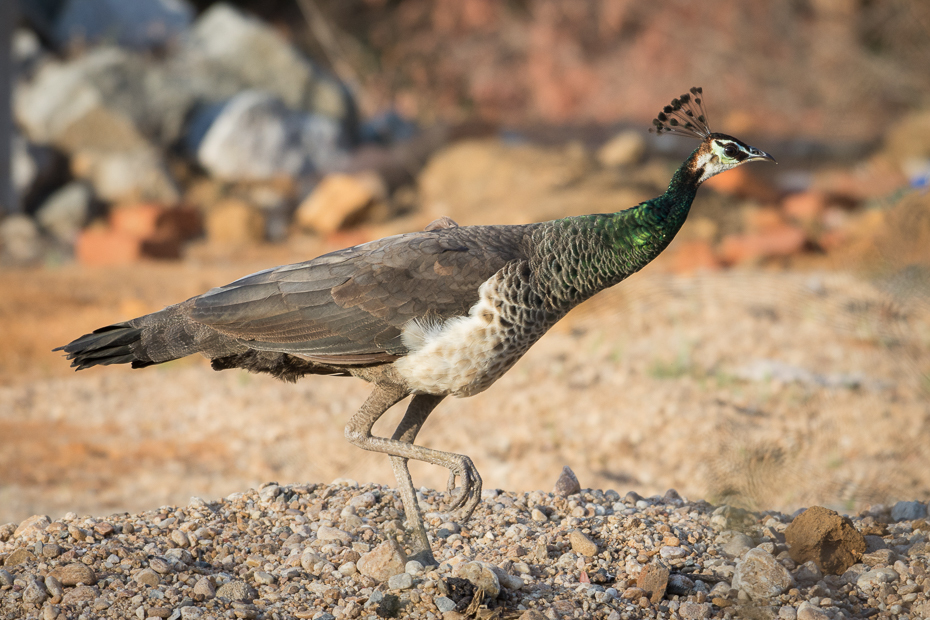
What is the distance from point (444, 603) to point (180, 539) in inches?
43.0

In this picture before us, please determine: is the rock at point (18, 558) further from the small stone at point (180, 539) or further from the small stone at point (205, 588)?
the small stone at point (205, 588)

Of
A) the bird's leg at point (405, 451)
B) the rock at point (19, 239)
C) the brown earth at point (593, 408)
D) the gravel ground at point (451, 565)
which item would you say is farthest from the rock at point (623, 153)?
the bird's leg at point (405, 451)

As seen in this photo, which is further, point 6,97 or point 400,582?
point 6,97

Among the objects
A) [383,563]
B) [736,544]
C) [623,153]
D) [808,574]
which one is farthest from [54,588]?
[623,153]

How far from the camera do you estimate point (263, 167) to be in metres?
13.2

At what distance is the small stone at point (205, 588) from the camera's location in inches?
123

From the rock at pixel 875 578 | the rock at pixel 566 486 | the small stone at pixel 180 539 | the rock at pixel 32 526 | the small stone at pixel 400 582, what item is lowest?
the rock at pixel 875 578

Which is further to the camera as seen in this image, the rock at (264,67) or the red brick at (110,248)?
the rock at (264,67)

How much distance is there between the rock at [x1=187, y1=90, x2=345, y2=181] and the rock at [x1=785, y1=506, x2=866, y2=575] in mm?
10794

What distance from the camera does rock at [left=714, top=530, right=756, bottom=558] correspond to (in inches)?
137

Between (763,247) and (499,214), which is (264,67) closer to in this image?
(499,214)

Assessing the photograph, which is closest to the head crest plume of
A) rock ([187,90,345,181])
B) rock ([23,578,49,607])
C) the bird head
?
the bird head

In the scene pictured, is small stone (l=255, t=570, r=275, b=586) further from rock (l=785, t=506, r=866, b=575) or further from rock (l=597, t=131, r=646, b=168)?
rock (l=597, t=131, r=646, b=168)

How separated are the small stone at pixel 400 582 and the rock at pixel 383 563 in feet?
0.33
